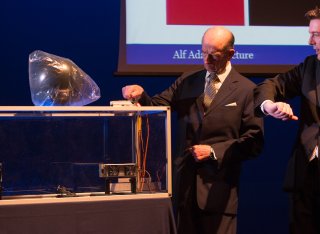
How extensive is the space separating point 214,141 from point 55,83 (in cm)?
72

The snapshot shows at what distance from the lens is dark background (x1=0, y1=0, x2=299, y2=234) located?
3.32 m

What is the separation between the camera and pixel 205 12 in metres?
3.40

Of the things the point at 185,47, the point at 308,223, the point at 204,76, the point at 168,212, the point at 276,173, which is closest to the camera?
the point at 168,212

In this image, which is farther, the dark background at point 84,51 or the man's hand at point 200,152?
the dark background at point 84,51

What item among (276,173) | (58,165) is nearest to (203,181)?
(58,165)

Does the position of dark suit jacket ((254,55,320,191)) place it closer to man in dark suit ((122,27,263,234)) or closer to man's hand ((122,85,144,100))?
man in dark suit ((122,27,263,234))

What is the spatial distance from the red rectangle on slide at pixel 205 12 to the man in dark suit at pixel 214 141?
0.99 metres

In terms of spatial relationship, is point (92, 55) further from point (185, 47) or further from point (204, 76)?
point (204, 76)

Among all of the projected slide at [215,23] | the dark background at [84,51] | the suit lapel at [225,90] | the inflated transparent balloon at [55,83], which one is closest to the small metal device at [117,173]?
the inflated transparent balloon at [55,83]

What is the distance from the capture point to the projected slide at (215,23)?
10.9 ft

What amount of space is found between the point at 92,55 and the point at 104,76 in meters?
0.15

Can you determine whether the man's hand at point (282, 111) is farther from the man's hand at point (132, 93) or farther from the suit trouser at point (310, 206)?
the man's hand at point (132, 93)

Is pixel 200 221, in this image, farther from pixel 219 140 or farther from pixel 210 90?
pixel 210 90

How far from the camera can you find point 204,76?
97.1 inches
